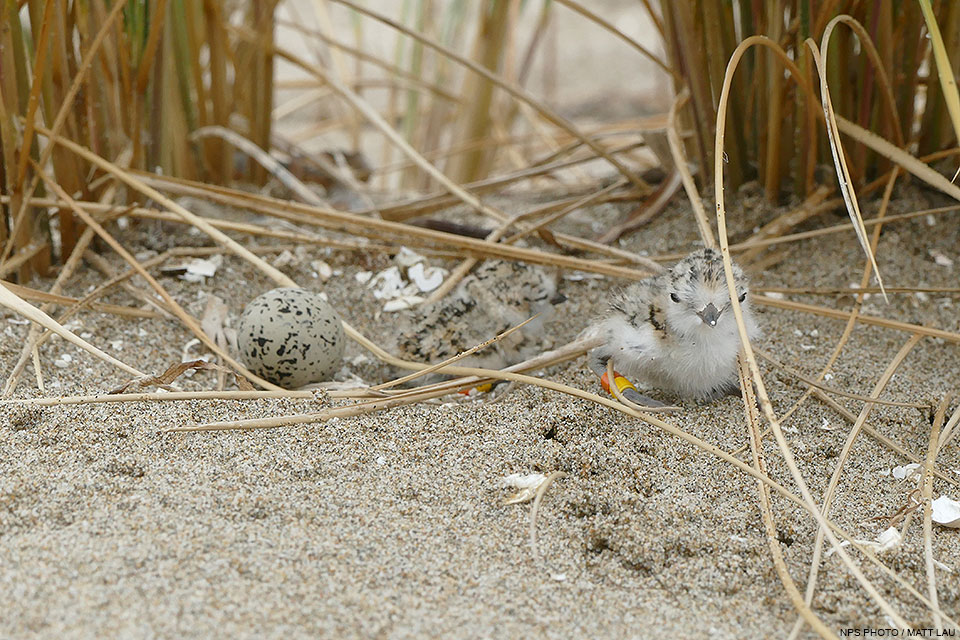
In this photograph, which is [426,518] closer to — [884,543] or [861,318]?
[884,543]

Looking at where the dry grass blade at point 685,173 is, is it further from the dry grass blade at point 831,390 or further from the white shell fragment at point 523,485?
the white shell fragment at point 523,485

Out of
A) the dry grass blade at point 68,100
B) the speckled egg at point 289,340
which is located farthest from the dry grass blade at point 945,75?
the dry grass blade at point 68,100

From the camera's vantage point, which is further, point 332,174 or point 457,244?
point 332,174

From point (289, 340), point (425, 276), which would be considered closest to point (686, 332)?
point (289, 340)

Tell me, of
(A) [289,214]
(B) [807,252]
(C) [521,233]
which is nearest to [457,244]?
(C) [521,233]

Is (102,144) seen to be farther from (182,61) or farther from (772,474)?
(772,474)

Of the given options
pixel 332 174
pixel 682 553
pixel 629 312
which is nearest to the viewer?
pixel 682 553
